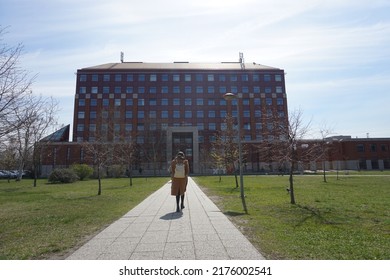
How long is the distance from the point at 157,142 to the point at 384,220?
5652cm

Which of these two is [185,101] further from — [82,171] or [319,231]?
[319,231]

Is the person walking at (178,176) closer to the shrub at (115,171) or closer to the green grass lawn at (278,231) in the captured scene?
the green grass lawn at (278,231)

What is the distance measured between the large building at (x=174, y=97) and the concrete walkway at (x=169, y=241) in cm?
6163

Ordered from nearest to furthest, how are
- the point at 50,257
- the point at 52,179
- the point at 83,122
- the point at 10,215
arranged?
the point at 50,257
the point at 10,215
the point at 52,179
the point at 83,122

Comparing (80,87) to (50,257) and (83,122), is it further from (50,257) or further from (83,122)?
(50,257)

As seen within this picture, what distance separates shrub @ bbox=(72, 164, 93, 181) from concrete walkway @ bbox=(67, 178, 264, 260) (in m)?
30.7

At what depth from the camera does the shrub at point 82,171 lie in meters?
35.5

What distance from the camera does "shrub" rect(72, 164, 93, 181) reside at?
35.5m

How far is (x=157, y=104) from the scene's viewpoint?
72.6 m

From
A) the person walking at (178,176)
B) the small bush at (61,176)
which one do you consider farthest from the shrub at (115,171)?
the person walking at (178,176)

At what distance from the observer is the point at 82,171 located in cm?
3622
